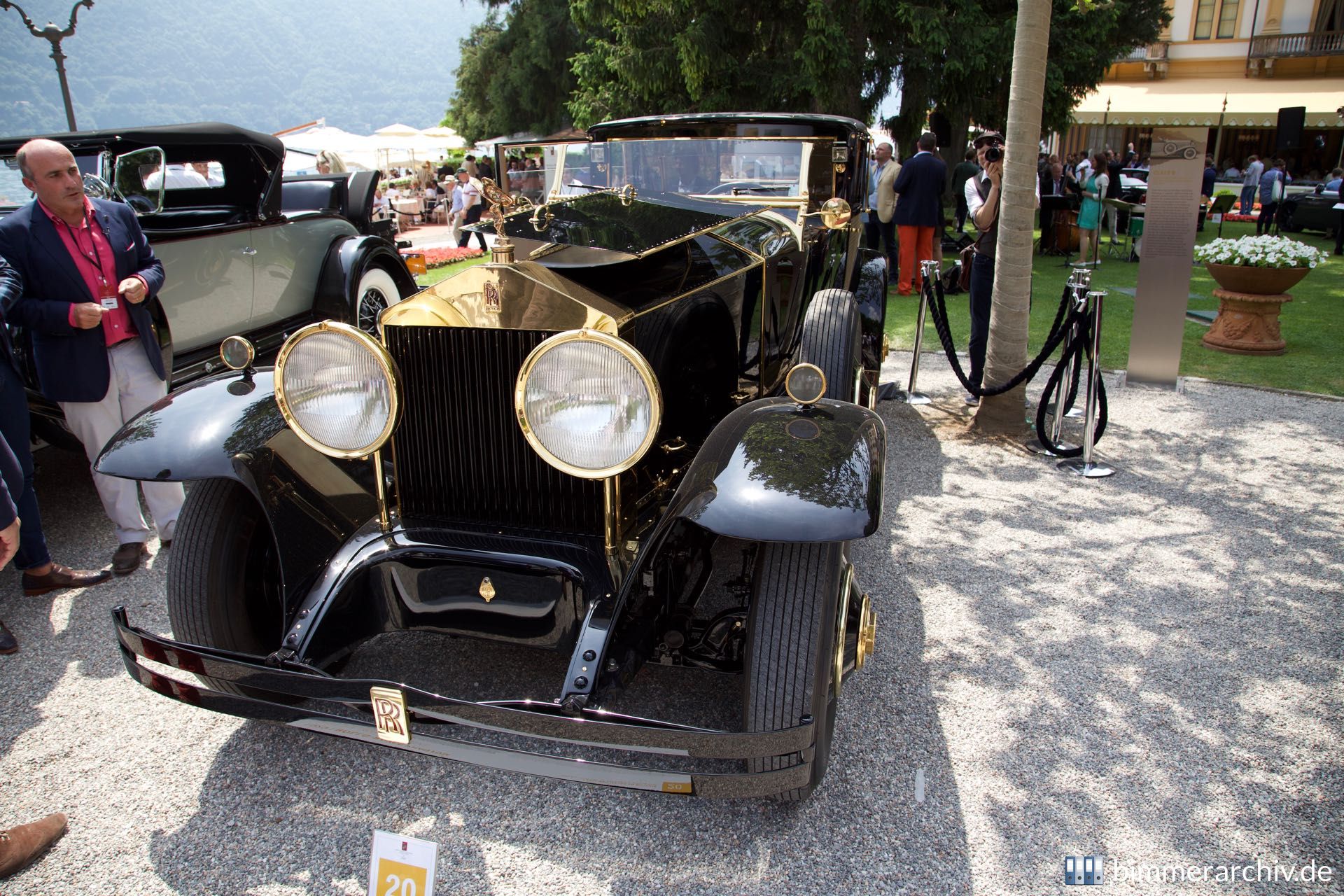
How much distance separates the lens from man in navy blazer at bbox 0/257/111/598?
3.30 meters

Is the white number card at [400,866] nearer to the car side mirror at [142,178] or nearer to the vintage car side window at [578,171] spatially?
the vintage car side window at [578,171]

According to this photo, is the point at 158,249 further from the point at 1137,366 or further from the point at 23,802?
the point at 1137,366

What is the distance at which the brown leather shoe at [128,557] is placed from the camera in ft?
12.0

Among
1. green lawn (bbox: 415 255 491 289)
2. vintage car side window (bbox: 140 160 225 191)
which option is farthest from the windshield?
green lawn (bbox: 415 255 491 289)

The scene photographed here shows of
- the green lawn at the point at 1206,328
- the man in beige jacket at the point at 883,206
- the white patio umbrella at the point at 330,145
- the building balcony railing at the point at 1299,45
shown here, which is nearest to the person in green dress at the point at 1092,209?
the green lawn at the point at 1206,328

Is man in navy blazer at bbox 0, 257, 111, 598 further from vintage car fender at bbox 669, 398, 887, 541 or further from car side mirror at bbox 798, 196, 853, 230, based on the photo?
car side mirror at bbox 798, 196, 853, 230

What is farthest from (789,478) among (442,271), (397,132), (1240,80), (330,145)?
(1240,80)

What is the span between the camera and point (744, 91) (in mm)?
12555

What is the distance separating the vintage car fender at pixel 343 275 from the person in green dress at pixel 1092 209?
9.08 m

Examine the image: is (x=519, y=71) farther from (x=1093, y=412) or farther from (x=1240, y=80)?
(x=1240, y=80)

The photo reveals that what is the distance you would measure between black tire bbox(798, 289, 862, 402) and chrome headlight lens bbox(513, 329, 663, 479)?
1.43 metres

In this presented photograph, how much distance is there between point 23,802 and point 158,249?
3299mm

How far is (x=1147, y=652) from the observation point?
2.92 meters

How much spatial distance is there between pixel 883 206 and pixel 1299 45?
2478 centimetres
